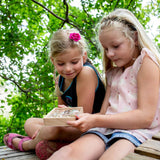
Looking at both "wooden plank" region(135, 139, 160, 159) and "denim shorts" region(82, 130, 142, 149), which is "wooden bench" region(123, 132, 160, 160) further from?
"denim shorts" region(82, 130, 142, 149)

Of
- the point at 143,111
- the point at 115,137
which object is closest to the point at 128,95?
the point at 143,111

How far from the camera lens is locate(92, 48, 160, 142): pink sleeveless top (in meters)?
2.03

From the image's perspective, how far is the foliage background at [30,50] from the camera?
4438 millimetres

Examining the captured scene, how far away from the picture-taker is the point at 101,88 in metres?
2.55

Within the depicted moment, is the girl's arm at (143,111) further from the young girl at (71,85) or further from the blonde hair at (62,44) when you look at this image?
the blonde hair at (62,44)

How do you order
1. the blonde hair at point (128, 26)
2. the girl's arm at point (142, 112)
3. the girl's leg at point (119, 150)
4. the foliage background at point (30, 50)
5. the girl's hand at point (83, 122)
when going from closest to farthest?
the girl's leg at point (119, 150)
the girl's hand at point (83, 122)
the girl's arm at point (142, 112)
the blonde hair at point (128, 26)
the foliage background at point (30, 50)

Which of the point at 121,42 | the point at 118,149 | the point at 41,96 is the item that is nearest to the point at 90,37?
the point at 41,96

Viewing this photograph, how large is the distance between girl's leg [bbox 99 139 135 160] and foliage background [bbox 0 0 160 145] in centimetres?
267

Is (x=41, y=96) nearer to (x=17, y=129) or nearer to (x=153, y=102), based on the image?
(x=17, y=129)

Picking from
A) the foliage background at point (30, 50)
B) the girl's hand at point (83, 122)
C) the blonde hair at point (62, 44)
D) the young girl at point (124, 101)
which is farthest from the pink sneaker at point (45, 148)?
the foliage background at point (30, 50)

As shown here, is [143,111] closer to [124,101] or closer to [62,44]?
[124,101]

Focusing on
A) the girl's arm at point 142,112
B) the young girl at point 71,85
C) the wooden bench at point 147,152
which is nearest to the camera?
the wooden bench at point 147,152

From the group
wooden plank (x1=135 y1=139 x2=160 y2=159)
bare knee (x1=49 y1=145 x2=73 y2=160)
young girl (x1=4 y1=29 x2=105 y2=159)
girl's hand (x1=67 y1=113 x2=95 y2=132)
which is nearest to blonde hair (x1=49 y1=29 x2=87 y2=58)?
young girl (x1=4 y1=29 x2=105 y2=159)

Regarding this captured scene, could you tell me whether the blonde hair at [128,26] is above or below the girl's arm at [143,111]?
above
